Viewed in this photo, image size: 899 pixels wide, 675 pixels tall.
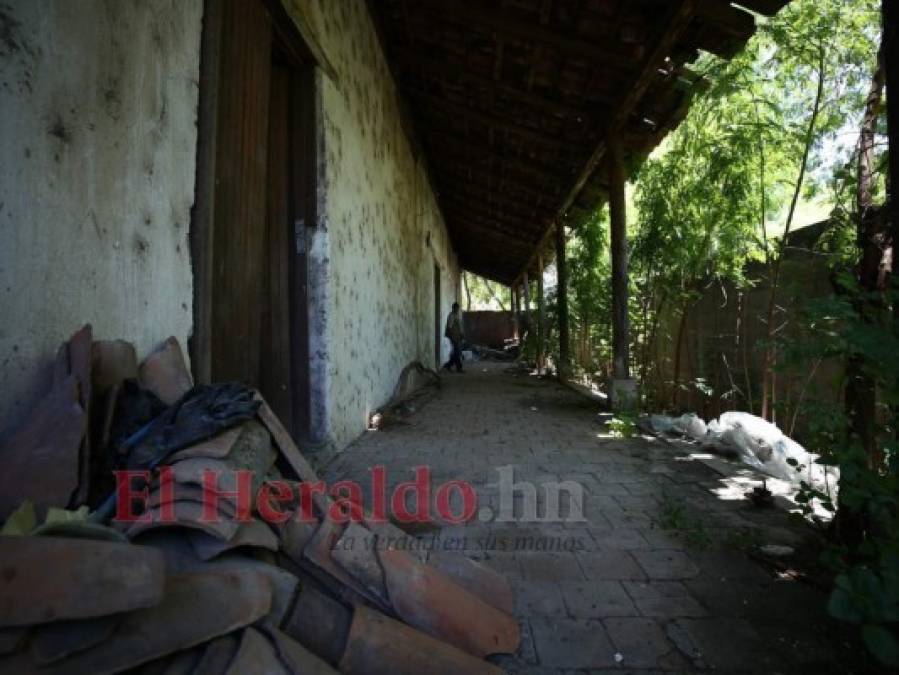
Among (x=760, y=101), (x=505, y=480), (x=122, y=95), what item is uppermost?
(x=760, y=101)

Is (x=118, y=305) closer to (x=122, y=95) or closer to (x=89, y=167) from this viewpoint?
(x=89, y=167)

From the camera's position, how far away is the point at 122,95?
173 centimetres

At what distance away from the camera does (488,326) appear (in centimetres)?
2520

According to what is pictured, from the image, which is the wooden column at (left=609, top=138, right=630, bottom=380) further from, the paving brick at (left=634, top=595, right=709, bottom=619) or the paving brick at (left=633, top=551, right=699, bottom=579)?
the paving brick at (left=634, top=595, right=709, bottom=619)

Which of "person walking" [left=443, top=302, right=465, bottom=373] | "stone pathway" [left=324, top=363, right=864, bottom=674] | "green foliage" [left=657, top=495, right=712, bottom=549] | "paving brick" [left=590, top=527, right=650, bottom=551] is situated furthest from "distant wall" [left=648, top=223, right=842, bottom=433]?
"person walking" [left=443, top=302, right=465, bottom=373]

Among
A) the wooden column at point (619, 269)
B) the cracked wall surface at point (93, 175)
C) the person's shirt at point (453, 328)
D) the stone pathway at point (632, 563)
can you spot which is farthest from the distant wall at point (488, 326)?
the cracked wall surface at point (93, 175)

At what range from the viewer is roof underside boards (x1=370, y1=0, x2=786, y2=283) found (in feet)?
14.8

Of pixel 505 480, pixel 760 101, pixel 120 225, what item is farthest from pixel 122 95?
pixel 760 101

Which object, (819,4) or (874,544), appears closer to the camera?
(874,544)

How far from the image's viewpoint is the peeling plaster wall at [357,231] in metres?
3.82

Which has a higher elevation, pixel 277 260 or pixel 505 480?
pixel 277 260

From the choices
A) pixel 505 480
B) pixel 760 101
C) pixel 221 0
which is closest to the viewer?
pixel 221 0

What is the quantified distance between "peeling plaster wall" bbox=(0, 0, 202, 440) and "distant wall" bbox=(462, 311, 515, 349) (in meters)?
22.9

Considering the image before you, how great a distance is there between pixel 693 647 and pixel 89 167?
2.40 metres
